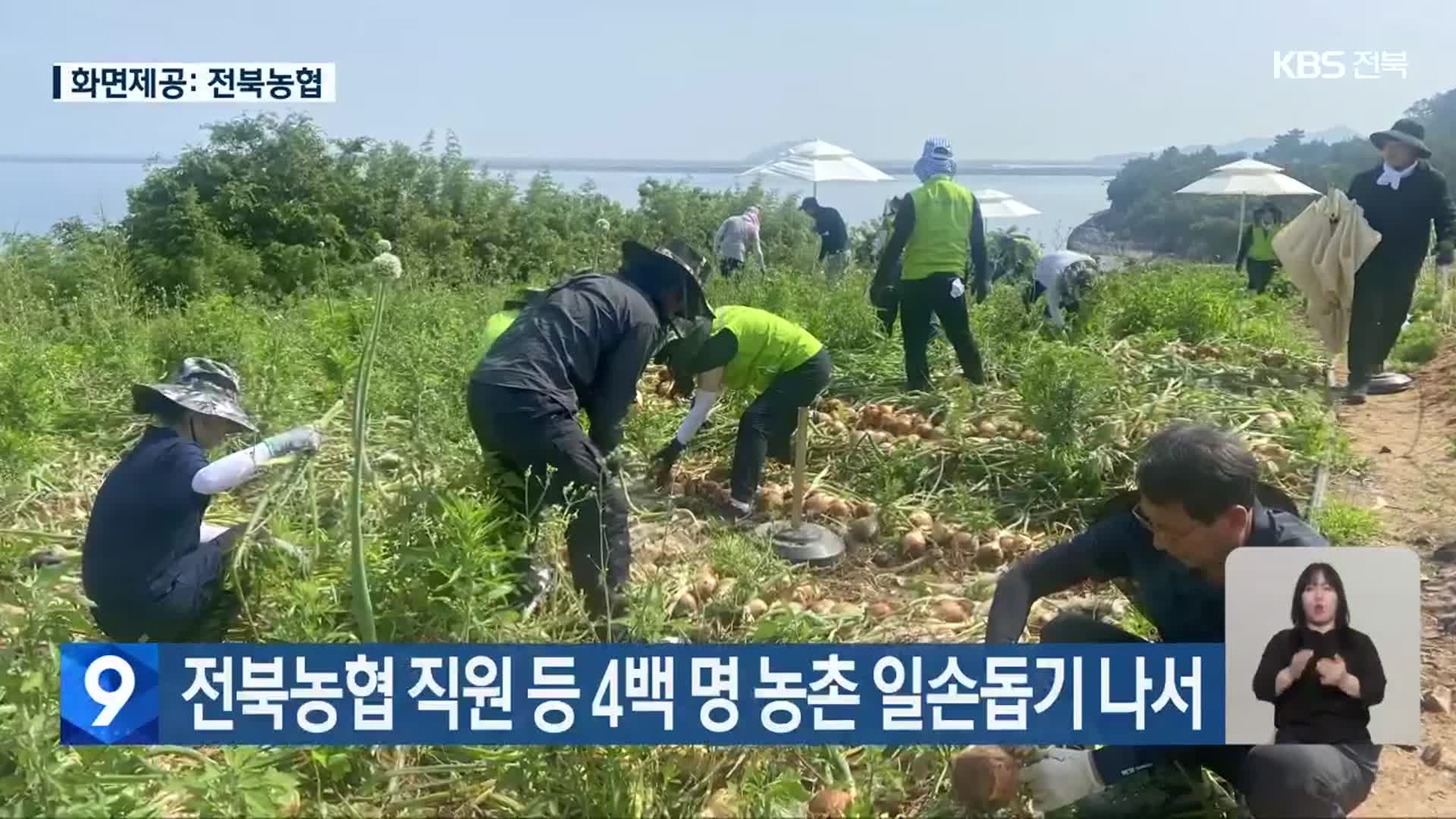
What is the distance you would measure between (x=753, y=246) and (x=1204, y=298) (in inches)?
85.3

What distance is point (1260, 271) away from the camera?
24.5ft

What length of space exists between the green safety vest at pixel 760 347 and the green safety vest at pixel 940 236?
100cm

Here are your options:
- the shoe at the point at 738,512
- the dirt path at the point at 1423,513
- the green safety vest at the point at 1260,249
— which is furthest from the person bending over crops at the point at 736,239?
the green safety vest at the point at 1260,249

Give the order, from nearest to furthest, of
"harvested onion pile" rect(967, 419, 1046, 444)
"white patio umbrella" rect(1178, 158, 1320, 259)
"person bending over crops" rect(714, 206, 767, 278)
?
"white patio umbrella" rect(1178, 158, 1320, 259)
"harvested onion pile" rect(967, 419, 1046, 444)
"person bending over crops" rect(714, 206, 767, 278)

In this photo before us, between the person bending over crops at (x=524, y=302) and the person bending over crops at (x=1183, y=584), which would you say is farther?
the person bending over crops at (x=524, y=302)

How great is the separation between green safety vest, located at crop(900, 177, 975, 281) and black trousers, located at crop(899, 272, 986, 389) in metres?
0.04

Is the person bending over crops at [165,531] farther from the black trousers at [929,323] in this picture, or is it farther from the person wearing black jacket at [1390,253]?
the person wearing black jacket at [1390,253]

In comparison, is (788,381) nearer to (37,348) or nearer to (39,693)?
(39,693)

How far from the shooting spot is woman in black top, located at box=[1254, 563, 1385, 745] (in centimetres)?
201

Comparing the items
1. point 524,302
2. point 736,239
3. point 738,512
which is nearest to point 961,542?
point 738,512

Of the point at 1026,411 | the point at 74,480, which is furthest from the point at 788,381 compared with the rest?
the point at 74,480

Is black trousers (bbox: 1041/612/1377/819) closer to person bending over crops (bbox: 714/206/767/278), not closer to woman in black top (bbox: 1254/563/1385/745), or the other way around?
woman in black top (bbox: 1254/563/1385/745)

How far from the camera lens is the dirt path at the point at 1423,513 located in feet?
6.88

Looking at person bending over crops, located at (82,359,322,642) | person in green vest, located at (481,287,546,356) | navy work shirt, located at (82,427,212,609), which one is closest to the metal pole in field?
person in green vest, located at (481,287,546,356)
